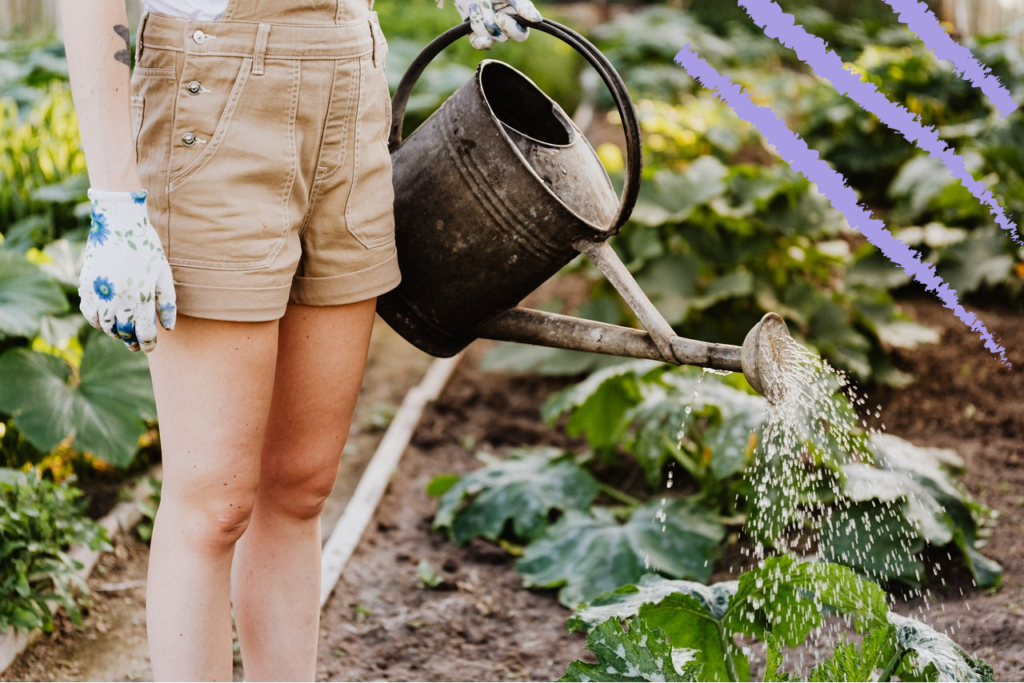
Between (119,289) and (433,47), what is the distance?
30.3 inches

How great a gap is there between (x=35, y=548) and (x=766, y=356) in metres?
1.54

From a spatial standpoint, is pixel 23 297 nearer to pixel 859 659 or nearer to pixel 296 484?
pixel 296 484

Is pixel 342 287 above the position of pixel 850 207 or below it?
above

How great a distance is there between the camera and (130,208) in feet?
4.01

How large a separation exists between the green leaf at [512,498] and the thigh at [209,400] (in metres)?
1.40

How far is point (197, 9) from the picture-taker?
1264mm

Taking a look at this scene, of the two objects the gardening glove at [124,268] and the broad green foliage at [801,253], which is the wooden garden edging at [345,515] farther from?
the gardening glove at [124,268]

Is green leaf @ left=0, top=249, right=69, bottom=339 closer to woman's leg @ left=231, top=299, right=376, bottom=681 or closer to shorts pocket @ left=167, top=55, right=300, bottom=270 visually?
woman's leg @ left=231, top=299, right=376, bottom=681

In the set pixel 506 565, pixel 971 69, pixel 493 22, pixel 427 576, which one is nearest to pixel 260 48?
pixel 493 22

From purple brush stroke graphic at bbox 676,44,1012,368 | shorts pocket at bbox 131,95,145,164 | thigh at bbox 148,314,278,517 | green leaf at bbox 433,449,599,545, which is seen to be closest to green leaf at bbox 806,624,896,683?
thigh at bbox 148,314,278,517

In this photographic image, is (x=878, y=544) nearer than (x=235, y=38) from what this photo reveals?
No

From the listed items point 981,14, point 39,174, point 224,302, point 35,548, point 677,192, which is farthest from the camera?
→ point 981,14

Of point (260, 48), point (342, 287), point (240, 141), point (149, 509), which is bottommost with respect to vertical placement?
point (149, 509)

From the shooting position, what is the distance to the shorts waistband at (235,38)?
126 centimetres
